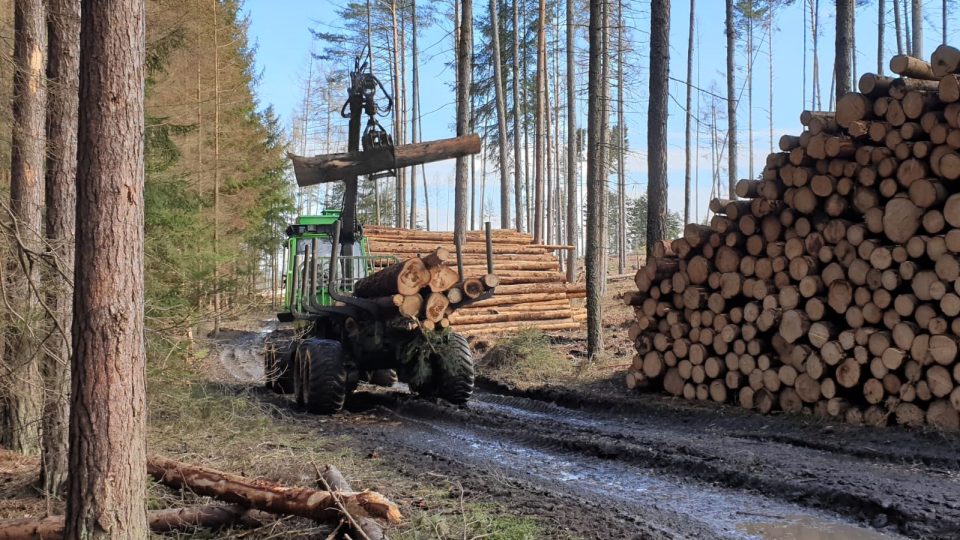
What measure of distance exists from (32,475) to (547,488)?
157 inches

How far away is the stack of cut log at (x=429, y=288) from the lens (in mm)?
9336

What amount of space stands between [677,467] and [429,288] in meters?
3.82

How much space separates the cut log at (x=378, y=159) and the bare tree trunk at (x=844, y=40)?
6155 millimetres

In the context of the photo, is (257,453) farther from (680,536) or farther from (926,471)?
(926,471)

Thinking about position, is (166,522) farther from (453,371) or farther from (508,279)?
(508,279)

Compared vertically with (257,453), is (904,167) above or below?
above

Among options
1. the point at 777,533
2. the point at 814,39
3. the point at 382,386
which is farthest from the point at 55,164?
the point at 814,39

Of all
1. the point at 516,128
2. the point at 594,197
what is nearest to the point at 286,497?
the point at 594,197

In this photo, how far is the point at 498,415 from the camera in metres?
9.97

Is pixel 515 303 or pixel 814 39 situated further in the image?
pixel 814 39

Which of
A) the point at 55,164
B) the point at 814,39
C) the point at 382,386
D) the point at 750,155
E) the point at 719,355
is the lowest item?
the point at 382,386

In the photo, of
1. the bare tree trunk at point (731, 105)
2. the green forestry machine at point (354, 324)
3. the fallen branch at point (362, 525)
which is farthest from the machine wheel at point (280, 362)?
the bare tree trunk at point (731, 105)

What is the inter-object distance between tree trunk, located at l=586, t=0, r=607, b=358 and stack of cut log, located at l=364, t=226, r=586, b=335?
472 centimetres

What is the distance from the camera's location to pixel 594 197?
549 inches
